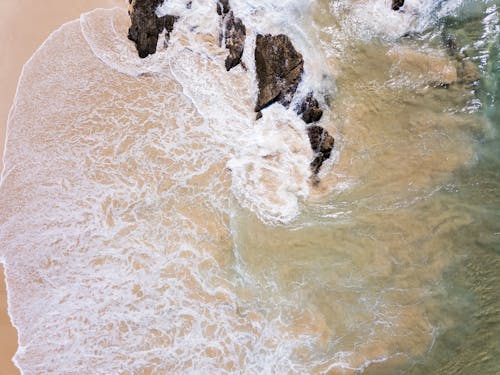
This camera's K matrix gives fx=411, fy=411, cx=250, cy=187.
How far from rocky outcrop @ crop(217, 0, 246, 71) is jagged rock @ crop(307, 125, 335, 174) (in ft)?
6.83

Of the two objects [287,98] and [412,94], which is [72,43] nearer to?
[287,98]

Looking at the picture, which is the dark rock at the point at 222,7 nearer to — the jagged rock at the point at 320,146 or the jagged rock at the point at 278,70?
the jagged rock at the point at 278,70

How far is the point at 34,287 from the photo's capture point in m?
6.79

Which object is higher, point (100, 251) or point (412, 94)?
point (412, 94)

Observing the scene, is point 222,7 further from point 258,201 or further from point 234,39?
point 258,201

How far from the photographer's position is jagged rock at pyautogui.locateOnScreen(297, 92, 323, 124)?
7211mm

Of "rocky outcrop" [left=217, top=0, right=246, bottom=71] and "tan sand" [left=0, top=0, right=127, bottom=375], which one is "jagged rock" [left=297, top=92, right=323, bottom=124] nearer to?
"rocky outcrop" [left=217, top=0, right=246, bottom=71]

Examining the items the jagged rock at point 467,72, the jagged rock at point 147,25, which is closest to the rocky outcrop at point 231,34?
the jagged rock at point 147,25

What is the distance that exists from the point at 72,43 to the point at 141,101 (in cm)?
194

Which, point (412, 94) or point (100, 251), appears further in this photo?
point (412, 94)

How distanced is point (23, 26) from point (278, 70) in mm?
5302

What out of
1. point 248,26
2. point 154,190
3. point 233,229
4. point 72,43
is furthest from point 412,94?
point 72,43

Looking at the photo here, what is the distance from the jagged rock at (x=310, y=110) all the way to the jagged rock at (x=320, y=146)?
0.21 meters

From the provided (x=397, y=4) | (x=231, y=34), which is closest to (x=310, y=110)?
(x=231, y=34)
